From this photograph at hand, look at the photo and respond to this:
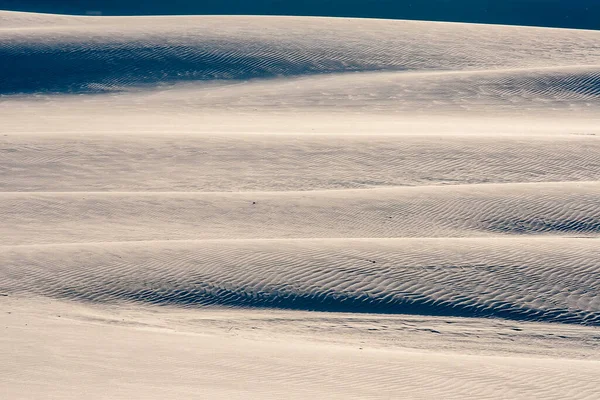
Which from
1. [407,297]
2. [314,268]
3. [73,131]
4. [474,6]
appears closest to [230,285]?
[314,268]

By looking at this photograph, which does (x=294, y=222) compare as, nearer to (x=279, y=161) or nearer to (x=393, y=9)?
(x=279, y=161)

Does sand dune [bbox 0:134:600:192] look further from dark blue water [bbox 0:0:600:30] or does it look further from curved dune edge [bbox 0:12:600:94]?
dark blue water [bbox 0:0:600:30]

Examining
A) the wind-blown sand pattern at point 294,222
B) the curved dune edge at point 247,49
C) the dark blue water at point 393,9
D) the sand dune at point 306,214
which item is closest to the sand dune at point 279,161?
the wind-blown sand pattern at point 294,222

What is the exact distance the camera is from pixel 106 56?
83.3 feet

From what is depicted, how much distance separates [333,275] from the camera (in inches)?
430

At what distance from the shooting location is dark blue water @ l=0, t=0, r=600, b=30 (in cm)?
3694

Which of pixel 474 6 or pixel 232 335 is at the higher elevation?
pixel 474 6

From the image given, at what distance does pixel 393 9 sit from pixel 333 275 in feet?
93.7

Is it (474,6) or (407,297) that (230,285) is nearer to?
(407,297)

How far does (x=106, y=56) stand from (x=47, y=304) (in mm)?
16391

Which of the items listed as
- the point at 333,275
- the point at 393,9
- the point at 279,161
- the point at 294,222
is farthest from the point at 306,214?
the point at 393,9

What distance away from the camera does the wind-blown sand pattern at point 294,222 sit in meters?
7.98

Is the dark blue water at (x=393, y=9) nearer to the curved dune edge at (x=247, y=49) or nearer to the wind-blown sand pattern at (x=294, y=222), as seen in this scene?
the curved dune edge at (x=247, y=49)

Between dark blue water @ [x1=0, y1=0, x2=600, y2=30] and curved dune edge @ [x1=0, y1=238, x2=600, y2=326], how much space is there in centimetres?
2632
